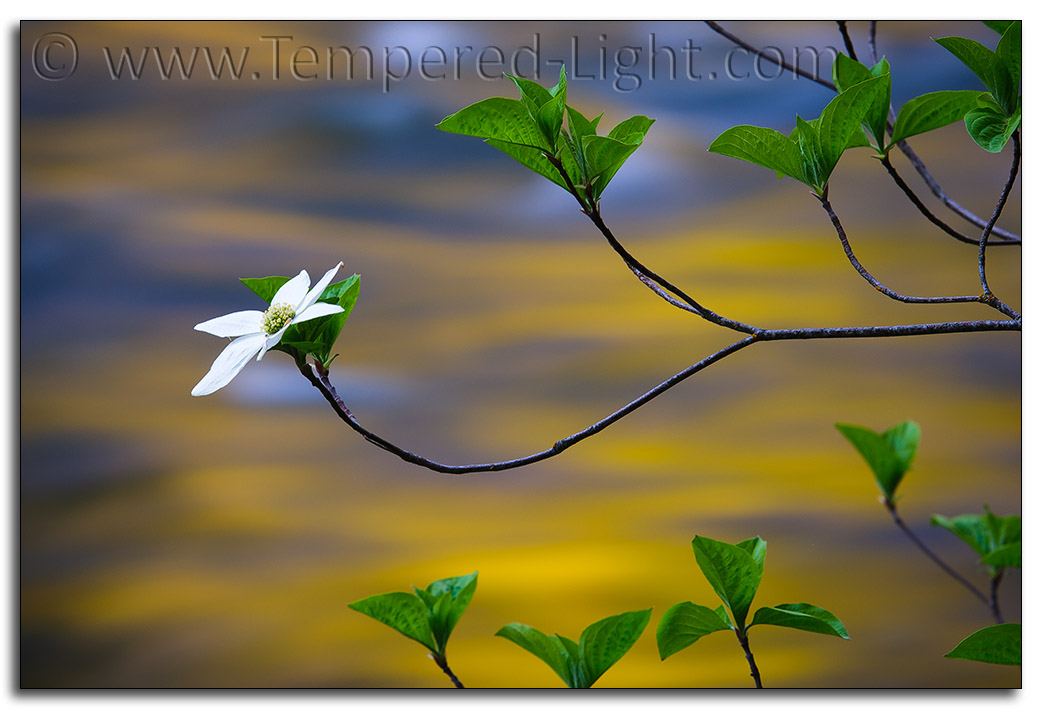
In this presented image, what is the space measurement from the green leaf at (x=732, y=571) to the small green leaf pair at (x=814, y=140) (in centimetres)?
32

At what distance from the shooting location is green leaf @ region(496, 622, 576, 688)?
2.57 feet

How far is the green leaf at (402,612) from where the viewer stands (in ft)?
2.51

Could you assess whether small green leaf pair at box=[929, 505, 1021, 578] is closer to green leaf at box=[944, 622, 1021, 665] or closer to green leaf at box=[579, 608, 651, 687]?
green leaf at box=[944, 622, 1021, 665]

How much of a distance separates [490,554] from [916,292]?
2.70ft

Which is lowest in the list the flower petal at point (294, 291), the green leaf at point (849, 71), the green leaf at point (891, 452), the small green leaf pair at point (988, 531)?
the small green leaf pair at point (988, 531)

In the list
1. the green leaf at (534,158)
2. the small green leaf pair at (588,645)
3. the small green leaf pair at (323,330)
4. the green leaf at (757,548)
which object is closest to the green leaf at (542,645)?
the small green leaf pair at (588,645)

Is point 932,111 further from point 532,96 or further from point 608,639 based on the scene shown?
point 608,639

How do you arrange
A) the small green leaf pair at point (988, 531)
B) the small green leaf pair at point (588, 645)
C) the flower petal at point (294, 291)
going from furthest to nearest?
the small green leaf pair at point (988, 531)
the small green leaf pair at point (588, 645)
the flower petal at point (294, 291)

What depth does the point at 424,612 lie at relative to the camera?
783mm

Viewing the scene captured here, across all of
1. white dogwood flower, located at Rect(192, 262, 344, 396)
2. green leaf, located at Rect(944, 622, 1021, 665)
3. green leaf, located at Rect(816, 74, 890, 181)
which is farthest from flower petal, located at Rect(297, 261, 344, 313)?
green leaf, located at Rect(944, 622, 1021, 665)

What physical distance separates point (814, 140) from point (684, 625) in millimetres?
454

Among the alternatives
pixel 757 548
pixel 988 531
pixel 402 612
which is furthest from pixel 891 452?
pixel 402 612

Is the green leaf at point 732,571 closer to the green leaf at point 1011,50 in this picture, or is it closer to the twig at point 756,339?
the twig at point 756,339
